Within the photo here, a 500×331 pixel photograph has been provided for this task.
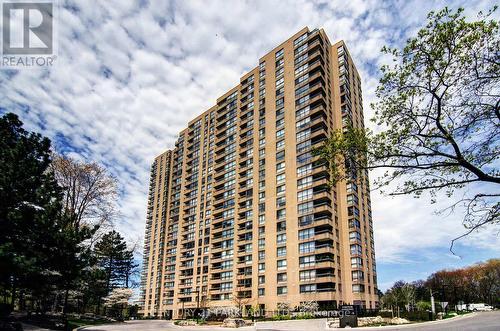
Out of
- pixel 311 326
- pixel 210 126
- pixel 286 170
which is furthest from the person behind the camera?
pixel 210 126

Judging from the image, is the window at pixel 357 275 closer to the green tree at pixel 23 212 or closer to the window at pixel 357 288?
the window at pixel 357 288

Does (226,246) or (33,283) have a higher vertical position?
(226,246)

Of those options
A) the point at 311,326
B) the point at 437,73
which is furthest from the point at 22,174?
the point at 311,326

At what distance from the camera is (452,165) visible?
10914mm

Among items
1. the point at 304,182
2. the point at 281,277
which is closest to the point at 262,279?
the point at 281,277

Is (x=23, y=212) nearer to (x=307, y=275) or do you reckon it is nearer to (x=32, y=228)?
(x=32, y=228)

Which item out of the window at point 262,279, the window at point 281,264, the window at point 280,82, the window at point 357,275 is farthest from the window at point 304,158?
the window at point 262,279

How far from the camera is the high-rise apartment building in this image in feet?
186

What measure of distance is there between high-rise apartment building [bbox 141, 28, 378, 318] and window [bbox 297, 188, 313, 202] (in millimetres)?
211

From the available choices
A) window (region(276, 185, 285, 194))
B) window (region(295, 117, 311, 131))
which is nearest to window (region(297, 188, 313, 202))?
window (region(276, 185, 285, 194))

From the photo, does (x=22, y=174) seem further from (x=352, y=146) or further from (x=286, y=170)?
(x=286, y=170)

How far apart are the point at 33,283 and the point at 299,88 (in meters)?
55.0

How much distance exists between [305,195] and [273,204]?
7238 mm

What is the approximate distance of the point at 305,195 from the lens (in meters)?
59.3
